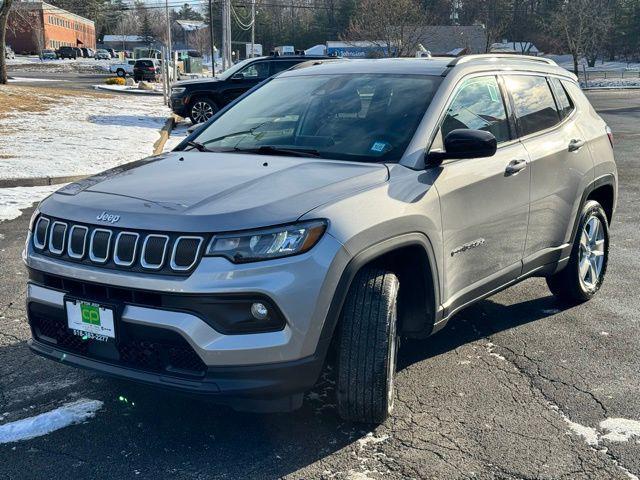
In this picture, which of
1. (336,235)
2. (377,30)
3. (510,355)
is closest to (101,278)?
(336,235)

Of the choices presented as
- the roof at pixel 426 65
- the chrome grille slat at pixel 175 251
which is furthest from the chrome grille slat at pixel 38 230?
the roof at pixel 426 65

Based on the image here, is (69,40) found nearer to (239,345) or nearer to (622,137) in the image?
(622,137)

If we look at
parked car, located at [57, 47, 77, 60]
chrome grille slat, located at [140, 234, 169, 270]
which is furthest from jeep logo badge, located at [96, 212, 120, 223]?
parked car, located at [57, 47, 77, 60]

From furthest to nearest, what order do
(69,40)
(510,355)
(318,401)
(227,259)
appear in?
(69,40) < (510,355) < (318,401) < (227,259)

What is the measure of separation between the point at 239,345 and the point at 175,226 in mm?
562

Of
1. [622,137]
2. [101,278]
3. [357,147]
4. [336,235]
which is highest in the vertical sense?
[357,147]

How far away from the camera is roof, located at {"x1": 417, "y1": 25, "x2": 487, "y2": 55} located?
54.8 m

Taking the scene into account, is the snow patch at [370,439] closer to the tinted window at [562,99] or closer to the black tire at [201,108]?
the tinted window at [562,99]

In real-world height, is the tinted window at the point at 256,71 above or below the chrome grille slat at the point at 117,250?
above

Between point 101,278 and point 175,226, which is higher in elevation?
point 175,226

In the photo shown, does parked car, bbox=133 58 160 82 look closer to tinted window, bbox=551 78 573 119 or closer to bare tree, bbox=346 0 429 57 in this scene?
bare tree, bbox=346 0 429 57

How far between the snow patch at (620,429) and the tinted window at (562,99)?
2.38 meters

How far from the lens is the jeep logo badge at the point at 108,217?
3090 millimetres

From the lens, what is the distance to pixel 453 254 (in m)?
3.77
